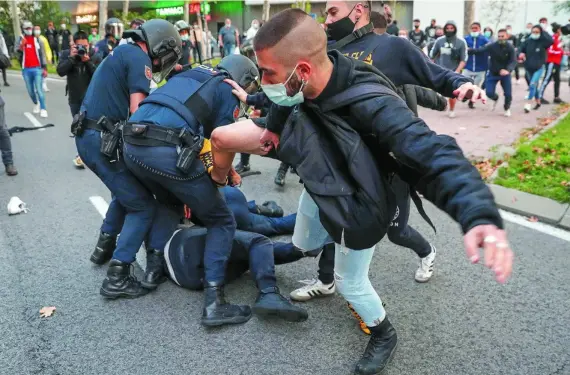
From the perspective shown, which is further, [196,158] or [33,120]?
[33,120]

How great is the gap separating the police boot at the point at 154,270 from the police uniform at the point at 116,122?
0.45ft

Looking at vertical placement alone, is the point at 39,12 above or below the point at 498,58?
above

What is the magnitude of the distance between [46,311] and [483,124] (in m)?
8.34

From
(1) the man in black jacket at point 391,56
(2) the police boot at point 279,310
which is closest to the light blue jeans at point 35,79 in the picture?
(1) the man in black jacket at point 391,56

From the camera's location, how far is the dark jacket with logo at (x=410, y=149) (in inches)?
61.9

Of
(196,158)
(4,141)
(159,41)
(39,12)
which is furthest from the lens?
(39,12)

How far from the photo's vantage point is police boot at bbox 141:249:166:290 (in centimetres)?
343

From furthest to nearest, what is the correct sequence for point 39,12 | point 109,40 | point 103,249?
1. point 39,12
2. point 109,40
3. point 103,249

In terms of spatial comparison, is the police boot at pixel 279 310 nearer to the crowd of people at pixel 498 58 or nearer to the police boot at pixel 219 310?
the police boot at pixel 219 310

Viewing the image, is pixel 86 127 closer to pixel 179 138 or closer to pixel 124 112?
pixel 124 112

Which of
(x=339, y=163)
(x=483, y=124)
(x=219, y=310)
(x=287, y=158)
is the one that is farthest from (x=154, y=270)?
(x=483, y=124)

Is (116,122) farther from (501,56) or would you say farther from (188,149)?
(501,56)

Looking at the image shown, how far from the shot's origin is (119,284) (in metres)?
3.32

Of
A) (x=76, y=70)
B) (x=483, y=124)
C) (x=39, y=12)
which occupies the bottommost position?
(x=483, y=124)
